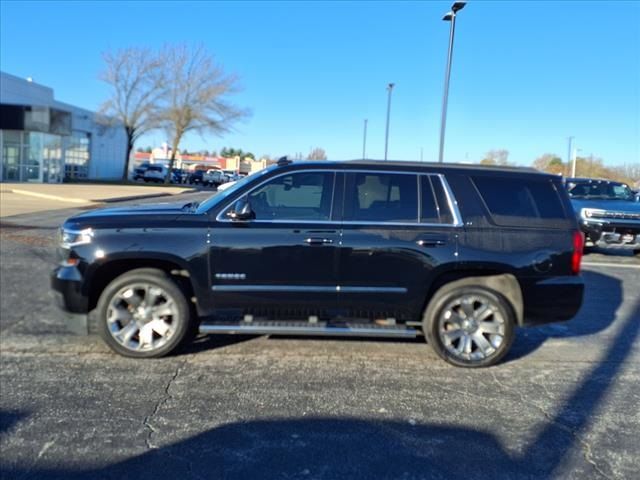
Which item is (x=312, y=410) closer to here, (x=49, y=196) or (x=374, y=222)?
(x=374, y=222)

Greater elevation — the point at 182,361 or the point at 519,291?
the point at 519,291

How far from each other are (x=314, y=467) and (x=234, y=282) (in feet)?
6.69

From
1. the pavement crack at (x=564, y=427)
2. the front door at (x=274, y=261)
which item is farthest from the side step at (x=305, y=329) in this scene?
the pavement crack at (x=564, y=427)

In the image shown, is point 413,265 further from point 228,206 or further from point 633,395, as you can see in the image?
point 633,395

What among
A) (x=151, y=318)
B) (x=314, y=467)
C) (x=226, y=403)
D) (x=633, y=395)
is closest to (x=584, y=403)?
(x=633, y=395)

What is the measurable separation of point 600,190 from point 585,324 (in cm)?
843

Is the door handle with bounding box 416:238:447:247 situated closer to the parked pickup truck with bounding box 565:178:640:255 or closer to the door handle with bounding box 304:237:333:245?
the door handle with bounding box 304:237:333:245

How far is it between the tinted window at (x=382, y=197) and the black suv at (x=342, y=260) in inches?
0.4

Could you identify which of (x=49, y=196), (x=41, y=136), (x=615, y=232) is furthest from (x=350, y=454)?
(x=41, y=136)

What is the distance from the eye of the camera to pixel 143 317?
4.82m

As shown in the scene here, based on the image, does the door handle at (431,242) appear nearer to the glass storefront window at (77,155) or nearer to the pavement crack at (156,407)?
the pavement crack at (156,407)

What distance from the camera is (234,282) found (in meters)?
4.83

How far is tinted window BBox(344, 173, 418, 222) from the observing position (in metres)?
4.93

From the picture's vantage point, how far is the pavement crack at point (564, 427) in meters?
3.32
